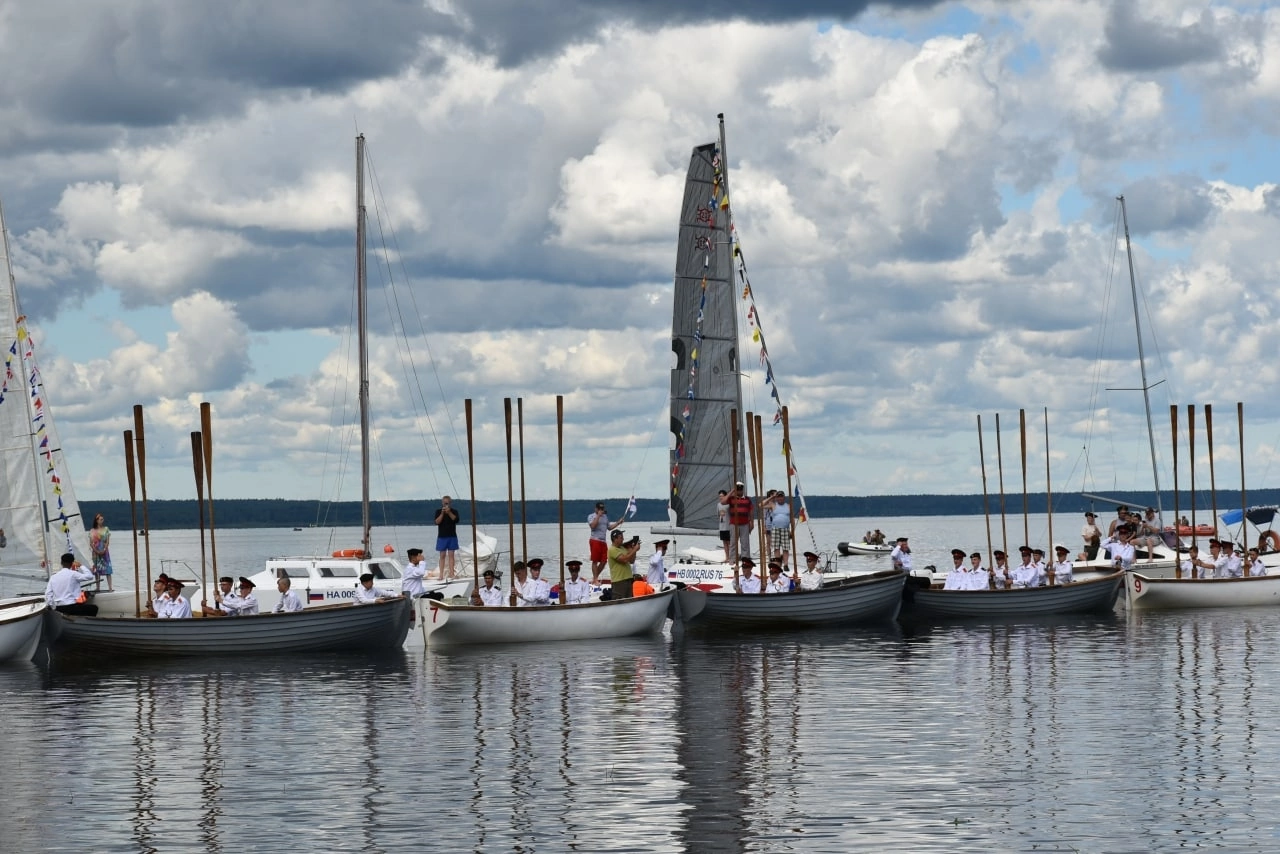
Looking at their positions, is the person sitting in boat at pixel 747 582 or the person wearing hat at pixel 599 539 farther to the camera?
the person wearing hat at pixel 599 539

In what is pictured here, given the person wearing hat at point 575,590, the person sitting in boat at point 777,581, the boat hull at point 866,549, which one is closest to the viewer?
the person wearing hat at point 575,590

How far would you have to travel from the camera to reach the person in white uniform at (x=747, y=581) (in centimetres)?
4453

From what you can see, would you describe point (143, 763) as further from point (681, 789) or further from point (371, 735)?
point (681, 789)

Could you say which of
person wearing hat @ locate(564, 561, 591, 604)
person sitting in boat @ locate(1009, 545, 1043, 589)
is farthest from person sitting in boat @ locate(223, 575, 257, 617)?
person sitting in boat @ locate(1009, 545, 1043, 589)

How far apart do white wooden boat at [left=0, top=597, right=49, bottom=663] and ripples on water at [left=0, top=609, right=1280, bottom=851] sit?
2.74 feet

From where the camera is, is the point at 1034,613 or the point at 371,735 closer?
the point at 371,735

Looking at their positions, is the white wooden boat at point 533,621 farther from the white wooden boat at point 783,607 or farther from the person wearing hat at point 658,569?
the person wearing hat at point 658,569

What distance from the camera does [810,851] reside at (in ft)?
55.7

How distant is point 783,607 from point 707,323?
12.2 metres

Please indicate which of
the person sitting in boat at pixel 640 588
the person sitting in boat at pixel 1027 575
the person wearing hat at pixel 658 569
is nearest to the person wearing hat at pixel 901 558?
the person sitting in boat at pixel 1027 575

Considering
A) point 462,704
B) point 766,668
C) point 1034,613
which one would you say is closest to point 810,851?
point 462,704

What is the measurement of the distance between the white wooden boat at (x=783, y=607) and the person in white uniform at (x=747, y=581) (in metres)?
0.56

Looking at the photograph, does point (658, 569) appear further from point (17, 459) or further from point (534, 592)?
point (17, 459)

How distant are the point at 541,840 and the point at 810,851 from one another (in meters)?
2.66
